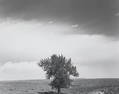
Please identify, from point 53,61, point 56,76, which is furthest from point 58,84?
point 53,61

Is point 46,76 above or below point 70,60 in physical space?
below

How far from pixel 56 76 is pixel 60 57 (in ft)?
16.3

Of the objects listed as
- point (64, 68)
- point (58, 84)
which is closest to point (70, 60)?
point (64, 68)

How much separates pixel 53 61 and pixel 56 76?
3.91 m

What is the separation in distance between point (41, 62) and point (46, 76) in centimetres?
389

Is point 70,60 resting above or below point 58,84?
above

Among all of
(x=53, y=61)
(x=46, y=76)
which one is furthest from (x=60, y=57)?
(x=46, y=76)

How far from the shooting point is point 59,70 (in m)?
62.0

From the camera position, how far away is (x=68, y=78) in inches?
2482

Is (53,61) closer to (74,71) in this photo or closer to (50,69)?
(50,69)

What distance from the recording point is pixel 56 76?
62.4m

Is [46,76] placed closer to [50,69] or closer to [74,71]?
[50,69]

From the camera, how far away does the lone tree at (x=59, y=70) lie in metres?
62.1

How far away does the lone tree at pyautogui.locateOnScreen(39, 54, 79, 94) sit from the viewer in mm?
62094
